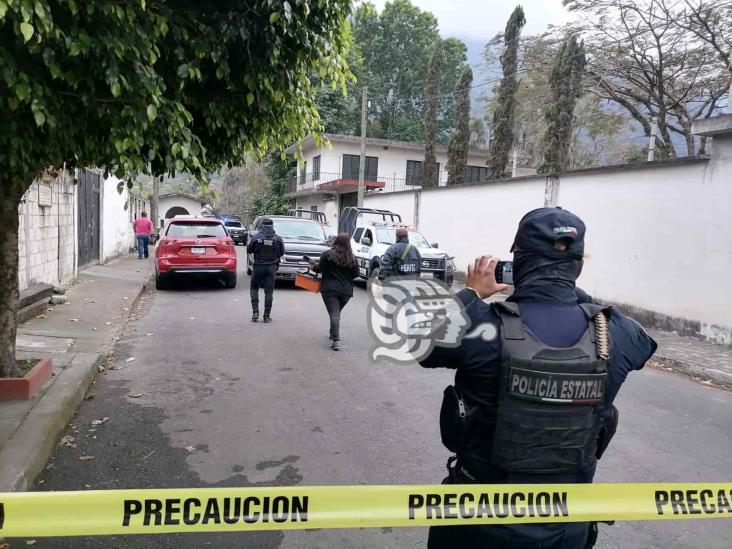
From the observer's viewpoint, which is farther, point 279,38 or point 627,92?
point 627,92

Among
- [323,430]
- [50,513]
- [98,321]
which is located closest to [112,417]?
[323,430]

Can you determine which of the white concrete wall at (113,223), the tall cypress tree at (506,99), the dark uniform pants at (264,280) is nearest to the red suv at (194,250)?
the dark uniform pants at (264,280)

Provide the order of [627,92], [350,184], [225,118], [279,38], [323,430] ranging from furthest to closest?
[350,184]
[627,92]
[323,430]
[225,118]
[279,38]

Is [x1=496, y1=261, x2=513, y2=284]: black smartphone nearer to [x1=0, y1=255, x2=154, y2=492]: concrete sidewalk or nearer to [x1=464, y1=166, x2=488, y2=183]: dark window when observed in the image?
[x1=0, y1=255, x2=154, y2=492]: concrete sidewalk

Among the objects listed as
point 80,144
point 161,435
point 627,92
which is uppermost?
point 627,92

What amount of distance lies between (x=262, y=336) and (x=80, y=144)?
4999 millimetres

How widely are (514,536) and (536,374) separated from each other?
1.78ft

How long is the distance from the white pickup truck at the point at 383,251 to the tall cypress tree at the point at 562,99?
364 inches

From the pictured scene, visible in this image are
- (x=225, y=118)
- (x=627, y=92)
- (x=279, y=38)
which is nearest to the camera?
(x=279, y=38)

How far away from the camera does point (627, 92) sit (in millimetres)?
22688

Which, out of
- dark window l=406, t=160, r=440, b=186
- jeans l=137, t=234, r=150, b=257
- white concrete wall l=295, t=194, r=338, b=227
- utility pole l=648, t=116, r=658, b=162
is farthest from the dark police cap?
dark window l=406, t=160, r=440, b=186

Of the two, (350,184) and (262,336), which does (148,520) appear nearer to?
(262,336)

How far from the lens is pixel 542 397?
1810mm

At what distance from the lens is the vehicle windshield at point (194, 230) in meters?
12.6
